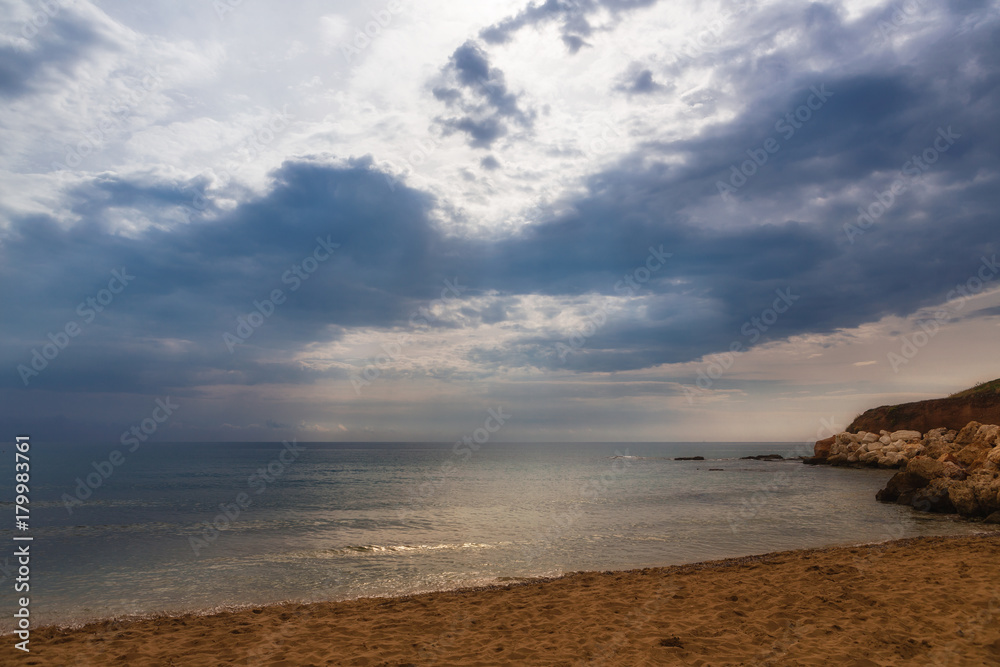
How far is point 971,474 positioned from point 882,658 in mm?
23430

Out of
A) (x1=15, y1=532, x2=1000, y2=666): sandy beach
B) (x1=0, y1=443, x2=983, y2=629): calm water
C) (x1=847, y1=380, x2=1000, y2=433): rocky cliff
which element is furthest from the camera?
(x1=847, y1=380, x2=1000, y2=433): rocky cliff

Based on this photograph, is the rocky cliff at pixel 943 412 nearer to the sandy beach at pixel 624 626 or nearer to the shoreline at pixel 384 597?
the shoreline at pixel 384 597

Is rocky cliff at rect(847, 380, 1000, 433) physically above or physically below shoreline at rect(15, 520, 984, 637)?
above

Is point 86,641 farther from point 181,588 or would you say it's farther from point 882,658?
point 882,658

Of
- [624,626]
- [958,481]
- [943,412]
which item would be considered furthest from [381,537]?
[943,412]

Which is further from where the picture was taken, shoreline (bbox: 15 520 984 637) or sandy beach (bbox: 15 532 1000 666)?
shoreline (bbox: 15 520 984 637)

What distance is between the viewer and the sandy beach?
7578 mm

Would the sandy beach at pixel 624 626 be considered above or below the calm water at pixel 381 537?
above

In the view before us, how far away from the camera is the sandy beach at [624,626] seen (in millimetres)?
7578

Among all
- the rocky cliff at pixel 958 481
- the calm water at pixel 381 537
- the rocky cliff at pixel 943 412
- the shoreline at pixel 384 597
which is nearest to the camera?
the shoreline at pixel 384 597

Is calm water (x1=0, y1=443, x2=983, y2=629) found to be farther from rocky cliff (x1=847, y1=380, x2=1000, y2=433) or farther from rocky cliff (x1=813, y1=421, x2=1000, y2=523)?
rocky cliff (x1=847, y1=380, x2=1000, y2=433)

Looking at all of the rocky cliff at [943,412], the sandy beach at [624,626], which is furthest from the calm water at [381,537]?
the rocky cliff at [943,412]

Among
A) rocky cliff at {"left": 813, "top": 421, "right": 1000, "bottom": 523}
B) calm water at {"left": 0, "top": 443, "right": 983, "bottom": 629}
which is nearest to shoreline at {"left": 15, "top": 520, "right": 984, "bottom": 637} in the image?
calm water at {"left": 0, "top": 443, "right": 983, "bottom": 629}

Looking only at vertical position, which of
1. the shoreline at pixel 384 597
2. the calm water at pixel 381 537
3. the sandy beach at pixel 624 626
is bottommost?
the calm water at pixel 381 537
